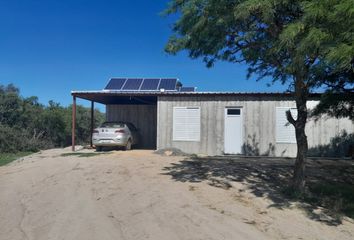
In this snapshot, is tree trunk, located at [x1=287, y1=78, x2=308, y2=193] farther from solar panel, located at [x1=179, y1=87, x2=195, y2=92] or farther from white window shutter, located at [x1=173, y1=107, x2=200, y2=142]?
solar panel, located at [x1=179, y1=87, x2=195, y2=92]

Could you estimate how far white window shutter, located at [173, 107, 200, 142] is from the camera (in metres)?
19.9

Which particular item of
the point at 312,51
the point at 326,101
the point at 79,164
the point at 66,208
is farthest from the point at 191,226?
the point at 79,164

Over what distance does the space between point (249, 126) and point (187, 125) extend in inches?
112

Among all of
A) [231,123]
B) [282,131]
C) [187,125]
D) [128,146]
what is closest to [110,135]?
[128,146]

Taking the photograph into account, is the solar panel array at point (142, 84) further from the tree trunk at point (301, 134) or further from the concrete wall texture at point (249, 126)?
the tree trunk at point (301, 134)

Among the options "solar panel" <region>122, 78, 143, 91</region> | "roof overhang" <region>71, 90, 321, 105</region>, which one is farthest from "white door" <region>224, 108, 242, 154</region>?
"solar panel" <region>122, 78, 143, 91</region>

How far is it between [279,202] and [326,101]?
3513mm

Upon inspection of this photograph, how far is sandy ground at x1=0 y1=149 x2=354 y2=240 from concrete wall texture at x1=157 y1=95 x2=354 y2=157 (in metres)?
7.11

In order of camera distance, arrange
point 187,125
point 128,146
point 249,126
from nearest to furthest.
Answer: point 249,126
point 187,125
point 128,146

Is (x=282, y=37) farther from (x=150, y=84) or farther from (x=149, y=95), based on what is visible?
(x=150, y=84)

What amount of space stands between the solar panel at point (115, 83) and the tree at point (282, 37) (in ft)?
36.7

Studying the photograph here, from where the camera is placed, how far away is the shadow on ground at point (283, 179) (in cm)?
991

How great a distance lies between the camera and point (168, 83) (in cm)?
2270

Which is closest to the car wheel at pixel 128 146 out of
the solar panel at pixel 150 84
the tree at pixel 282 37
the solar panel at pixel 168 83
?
the solar panel at pixel 150 84
